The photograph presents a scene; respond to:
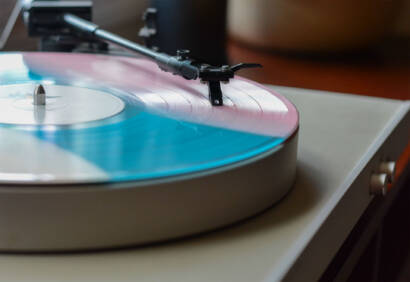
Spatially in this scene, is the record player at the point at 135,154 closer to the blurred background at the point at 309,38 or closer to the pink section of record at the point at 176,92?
the pink section of record at the point at 176,92

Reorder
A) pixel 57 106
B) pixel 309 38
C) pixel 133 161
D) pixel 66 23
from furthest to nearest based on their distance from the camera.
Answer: pixel 309 38, pixel 66 23, pixel 57 106, pixel 133 161

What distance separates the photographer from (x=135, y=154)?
424mm

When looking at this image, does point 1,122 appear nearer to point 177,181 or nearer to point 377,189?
point 177,181

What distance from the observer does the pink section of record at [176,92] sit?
20.4 inches

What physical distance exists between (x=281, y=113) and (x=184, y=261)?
20 centimetres

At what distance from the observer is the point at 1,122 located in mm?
477

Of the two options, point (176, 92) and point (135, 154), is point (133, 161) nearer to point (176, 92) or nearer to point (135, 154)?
point (135, 154)

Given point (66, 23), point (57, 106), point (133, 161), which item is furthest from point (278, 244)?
point (66, 23)

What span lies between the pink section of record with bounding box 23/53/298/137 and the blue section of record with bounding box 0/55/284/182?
22mm

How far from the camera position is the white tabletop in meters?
0.37

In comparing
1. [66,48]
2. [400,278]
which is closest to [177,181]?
[66,48]

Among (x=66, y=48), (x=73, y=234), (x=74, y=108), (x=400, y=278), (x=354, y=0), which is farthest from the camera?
(x=354, y=0)

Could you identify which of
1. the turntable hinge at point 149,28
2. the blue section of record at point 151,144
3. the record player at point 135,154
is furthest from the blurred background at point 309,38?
the blue section of record at point 151,144

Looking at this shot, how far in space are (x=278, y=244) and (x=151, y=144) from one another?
0.11m
